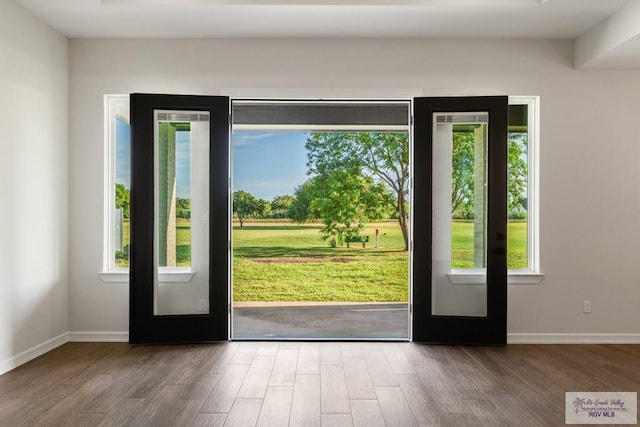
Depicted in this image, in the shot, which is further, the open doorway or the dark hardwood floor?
the open doorway

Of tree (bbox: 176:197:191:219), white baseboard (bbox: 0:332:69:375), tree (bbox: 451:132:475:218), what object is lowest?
white baseboard (bbox: 0:332:69:375)

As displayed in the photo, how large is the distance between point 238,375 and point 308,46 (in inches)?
117

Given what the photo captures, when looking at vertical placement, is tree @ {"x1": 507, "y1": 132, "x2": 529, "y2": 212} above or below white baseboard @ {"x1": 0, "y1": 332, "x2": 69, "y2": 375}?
above

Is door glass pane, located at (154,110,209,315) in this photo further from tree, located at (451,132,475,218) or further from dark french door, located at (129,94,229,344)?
tree, located at (451,132,475,218)

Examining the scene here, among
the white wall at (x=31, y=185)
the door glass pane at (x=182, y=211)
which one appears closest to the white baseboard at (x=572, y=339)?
the door glass pane at (x=182, y=211)

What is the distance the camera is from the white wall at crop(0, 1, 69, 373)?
394cm

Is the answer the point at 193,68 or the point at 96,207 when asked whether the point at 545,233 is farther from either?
the point at 96,207

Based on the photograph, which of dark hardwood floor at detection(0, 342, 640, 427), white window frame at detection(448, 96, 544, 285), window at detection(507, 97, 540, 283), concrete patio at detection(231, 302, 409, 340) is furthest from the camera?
concrete patio at detection(231, 302, 409, 340)

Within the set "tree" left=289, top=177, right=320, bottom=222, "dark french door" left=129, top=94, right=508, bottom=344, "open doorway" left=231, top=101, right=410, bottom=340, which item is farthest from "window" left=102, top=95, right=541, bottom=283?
"tree" left=289, top=177, right=320, bottom=222

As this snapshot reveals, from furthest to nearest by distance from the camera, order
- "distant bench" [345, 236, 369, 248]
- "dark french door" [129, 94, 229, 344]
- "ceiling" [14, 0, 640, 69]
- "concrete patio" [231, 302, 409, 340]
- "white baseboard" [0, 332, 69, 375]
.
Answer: "distant bench" [345, 236, 369, 248]
"concrete patio" [231, 302, 409, 340]
"dark french door" [129, 94, 229, 344]
"ceiling" [14, 0, 640, 69]
"white baseboard" [0, 332, 69, 375]

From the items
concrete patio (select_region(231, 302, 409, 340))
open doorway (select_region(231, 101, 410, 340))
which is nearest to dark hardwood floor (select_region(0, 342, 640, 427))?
concrete patio (select_region(231, 302, 409, 340))

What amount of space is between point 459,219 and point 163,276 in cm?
279

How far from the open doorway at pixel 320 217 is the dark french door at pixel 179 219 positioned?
13.5 feet

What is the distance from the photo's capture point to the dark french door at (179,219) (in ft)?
15.3
